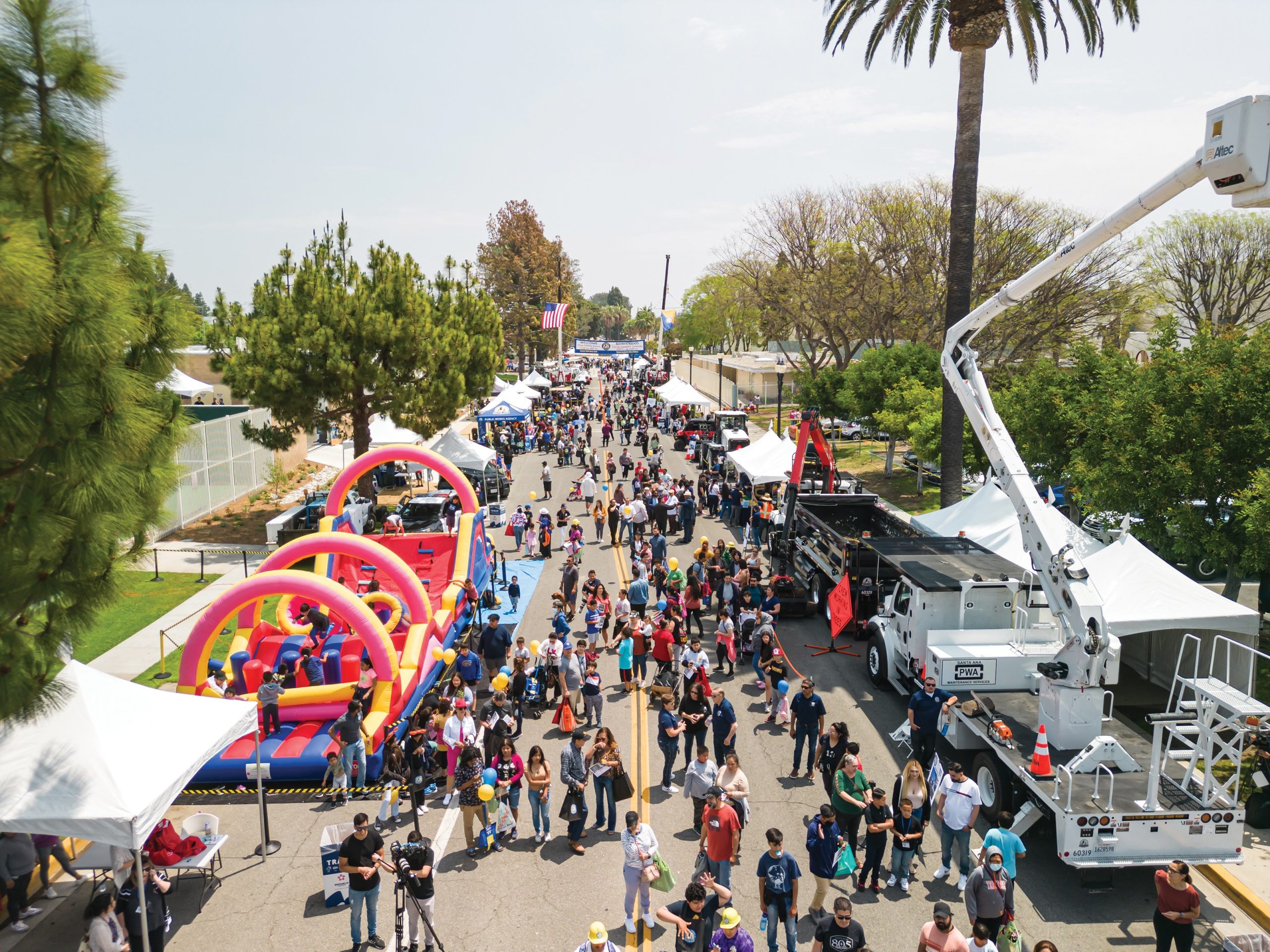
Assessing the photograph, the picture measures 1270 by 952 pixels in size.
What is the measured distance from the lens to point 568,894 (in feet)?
31.5

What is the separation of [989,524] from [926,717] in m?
8.63

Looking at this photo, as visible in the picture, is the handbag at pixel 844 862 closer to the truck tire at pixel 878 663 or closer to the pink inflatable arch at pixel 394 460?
the truck tire at pixel 878 663

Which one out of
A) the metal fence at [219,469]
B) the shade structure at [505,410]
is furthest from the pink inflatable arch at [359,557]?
the shade structure at [505,410]

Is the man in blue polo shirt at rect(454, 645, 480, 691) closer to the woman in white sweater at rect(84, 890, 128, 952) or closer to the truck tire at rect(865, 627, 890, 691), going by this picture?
the woman in white sweater at rect(84, 890, 128, 952)

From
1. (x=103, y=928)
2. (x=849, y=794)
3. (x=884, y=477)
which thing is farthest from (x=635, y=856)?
(x=884, y=477)

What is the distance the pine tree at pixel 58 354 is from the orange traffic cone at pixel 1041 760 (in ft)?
30.5

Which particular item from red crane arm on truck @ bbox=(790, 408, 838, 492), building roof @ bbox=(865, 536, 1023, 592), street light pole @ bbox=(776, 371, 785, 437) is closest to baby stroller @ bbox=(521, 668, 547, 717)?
building roof @ bbox=(865, 536, 1023, 592)

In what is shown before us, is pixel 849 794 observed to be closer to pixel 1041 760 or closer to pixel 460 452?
pixel 1041 760

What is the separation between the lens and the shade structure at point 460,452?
29.8 metres

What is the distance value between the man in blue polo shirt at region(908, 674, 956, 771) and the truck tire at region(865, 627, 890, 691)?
3.26 meters

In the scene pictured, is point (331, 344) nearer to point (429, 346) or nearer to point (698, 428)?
point (429, 346)

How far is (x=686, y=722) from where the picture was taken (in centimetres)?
1195

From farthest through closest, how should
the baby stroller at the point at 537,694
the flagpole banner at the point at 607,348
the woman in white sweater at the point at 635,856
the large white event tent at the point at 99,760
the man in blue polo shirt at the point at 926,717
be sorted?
the flagpole banner at the point at 607,348
the baby stroller at the point at 537,694
the man in blue polo shirt at the point at 926,717
the woman in white sweater at the point at 635,856
the large white event tent at the point at 99,760

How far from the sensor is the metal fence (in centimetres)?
2759
